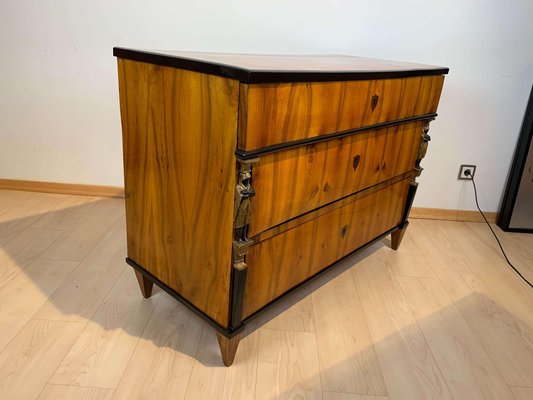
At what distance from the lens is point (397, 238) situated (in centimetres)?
189

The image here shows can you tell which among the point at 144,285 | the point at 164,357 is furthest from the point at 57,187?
the point at 164,357

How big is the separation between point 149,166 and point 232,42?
1009 millimetres

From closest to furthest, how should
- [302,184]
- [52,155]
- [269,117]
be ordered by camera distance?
[269,117], [302,184], [52,155]

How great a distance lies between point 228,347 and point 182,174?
19.4 inches

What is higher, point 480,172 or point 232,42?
point 232,42

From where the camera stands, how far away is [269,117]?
940 mm

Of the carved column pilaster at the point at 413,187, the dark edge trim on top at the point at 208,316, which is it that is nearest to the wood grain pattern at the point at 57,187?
the dark edge trim on top at the point at 208,316

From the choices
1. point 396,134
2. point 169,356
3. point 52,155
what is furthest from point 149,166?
point 52,155

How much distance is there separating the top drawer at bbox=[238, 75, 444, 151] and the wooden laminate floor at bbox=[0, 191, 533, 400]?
2.15 ft

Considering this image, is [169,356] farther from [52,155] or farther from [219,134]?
[52,155]

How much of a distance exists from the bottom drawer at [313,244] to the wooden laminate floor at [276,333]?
18cm

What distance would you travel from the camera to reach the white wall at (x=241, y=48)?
1.89 m

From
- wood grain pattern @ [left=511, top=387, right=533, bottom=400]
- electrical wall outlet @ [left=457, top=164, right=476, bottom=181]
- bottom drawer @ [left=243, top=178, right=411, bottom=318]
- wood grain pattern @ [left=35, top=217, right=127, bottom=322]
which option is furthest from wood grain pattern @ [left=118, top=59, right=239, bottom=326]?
electrical wall outlet @ [left=457, top=164, right=476, bottom=181]

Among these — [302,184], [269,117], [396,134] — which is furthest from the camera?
[396,134]
